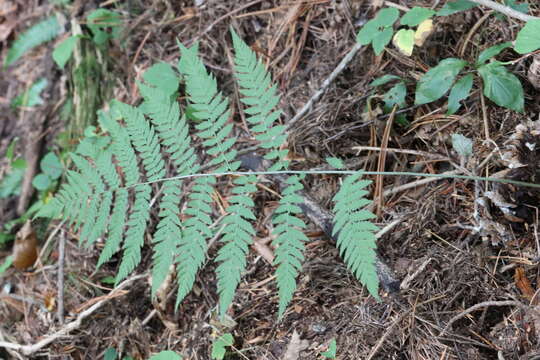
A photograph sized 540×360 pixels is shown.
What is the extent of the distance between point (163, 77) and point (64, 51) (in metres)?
0.79

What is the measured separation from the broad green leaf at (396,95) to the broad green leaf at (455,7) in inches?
12.6

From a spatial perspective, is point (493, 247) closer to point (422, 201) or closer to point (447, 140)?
point (422, 201)

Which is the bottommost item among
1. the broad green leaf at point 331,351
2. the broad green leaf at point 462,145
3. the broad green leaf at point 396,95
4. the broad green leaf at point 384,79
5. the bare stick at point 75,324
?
the bare stick at point 75,324

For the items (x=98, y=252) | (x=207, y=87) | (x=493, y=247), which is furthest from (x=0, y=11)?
(x=493, y=247)

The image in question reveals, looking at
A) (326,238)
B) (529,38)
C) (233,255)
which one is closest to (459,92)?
(529,38)

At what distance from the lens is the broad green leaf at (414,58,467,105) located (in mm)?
1934

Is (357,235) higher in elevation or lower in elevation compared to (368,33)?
lower

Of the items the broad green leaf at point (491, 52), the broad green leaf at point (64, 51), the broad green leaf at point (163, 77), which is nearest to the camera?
the broad green leaf at point (491, 52)

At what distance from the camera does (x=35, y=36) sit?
3307mm

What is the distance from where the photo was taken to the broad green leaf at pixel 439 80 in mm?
1934

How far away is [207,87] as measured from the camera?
1964 millimetres

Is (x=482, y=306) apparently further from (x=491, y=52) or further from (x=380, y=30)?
(x=380, y=30)

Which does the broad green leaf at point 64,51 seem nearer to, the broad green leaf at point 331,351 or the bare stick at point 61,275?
the bare stick at point 61,275

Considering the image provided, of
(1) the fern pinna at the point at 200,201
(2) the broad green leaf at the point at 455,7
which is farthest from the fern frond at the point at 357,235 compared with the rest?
(2) the broad green leaf at the point at 455,7
